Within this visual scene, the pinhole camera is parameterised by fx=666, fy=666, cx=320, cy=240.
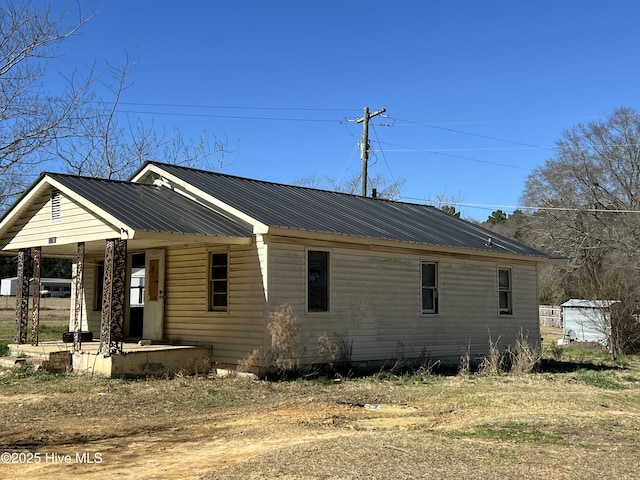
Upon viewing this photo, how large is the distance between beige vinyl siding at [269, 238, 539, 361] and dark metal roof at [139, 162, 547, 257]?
0.48m

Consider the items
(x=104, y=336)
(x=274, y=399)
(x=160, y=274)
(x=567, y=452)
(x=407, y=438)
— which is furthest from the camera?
(x=160, y=274)

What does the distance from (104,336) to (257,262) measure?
3.25m

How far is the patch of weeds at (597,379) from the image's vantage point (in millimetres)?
14022

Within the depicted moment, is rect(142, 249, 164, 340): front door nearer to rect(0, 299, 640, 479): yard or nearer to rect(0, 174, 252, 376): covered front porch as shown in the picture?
rect(0, 174, 252, 376): covered front porch

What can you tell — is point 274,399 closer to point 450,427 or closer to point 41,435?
point 450,427

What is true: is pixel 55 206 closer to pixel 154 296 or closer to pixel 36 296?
pixel 36 296

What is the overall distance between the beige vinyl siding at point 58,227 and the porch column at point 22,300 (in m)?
0.37

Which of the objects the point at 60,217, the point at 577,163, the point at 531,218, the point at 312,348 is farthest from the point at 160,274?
the point at 531,218

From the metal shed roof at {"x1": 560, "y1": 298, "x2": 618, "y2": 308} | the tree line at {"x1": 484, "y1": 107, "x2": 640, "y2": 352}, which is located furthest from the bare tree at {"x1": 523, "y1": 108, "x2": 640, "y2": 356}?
the metal shed roof at {"x1": 560, "y1": 298, "x2": 618, "y2": 308}

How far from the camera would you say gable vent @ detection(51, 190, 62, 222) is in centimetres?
1438

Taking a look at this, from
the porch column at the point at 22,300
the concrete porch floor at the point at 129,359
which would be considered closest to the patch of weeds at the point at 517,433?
the concrete porch floor at the point at 129,359

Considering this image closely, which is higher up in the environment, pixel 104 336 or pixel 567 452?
pixel 104 336

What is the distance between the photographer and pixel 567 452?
23.8 feet

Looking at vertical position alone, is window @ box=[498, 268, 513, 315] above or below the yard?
above
